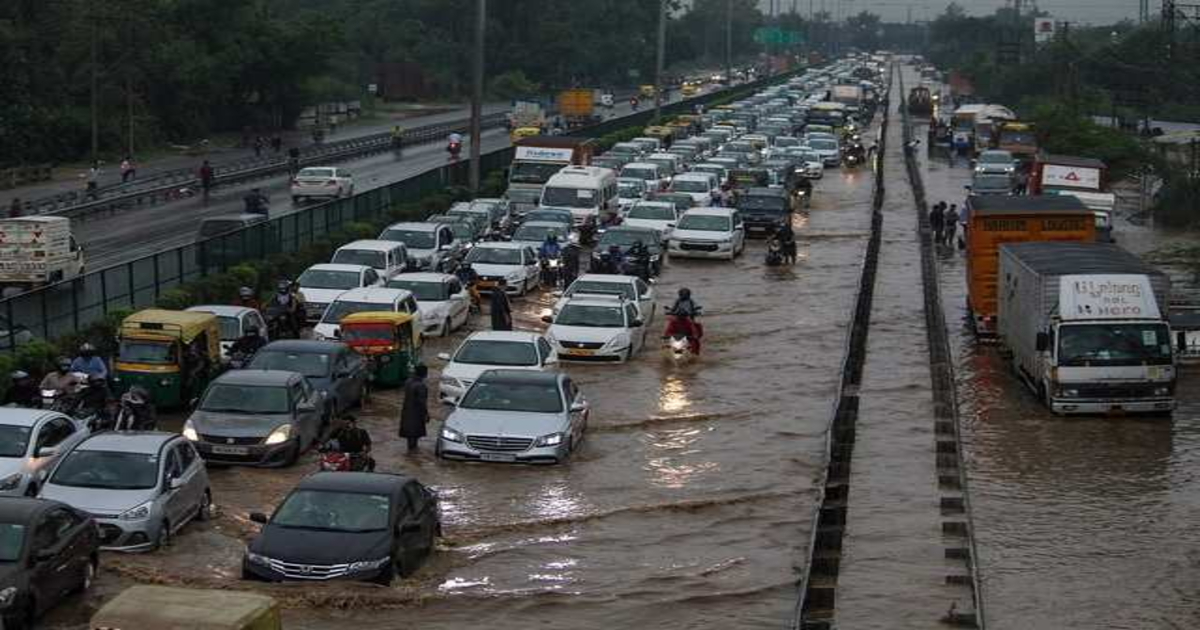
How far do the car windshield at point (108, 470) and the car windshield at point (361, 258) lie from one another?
1930cm

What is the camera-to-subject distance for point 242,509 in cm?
2128

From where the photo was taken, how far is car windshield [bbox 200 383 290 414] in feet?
77.0

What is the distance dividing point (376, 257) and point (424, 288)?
3633 mm

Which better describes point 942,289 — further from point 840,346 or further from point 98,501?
point 98,501

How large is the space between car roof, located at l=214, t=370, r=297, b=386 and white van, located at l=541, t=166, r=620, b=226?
26.6 m

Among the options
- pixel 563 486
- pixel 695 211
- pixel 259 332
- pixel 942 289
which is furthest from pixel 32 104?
pixel 563 486

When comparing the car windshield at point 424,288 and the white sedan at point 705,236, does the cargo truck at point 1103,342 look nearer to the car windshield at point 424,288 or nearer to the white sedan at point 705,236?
the car windshield at point 424,288

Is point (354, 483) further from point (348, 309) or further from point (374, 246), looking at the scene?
point (374, 246)

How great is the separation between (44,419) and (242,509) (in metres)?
2.32

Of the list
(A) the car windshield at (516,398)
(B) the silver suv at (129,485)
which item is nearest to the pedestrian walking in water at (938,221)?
(A) the car windshield at (516,398)

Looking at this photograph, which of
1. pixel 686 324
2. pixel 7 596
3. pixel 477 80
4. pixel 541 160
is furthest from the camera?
pixel 541 160

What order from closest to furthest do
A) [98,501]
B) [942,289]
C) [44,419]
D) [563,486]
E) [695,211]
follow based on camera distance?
[98,501] < [44,419] < [563,486] < [942,289] < [695,211]

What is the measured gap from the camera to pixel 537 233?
150 ft

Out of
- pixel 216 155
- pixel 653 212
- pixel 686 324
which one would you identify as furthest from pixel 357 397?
pixel 216 155
